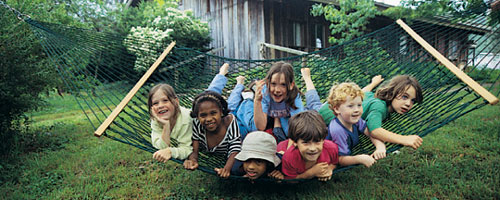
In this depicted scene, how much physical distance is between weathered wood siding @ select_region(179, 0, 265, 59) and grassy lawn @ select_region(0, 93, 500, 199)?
3661 millimetres

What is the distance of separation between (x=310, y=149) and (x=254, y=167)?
0.30m

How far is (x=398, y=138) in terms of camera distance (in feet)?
4.96

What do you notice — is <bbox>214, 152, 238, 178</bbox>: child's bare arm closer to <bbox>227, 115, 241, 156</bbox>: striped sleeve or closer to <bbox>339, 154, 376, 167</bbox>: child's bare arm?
<bbox>227, 115, 241, 156</bbox>: striped sleeve

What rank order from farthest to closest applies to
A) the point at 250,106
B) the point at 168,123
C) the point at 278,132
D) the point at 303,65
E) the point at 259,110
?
the point at 303,65 < the point at 250,106 < the point at 278,132 < the point at 259,110 < the point at 168,123

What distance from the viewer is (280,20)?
623 cm

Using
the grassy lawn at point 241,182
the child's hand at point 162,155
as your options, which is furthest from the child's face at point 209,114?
the grassy lawn at point 241,182

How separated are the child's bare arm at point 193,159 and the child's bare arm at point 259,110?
15.3 inches

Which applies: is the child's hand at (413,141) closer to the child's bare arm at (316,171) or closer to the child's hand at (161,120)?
the child's bare arm at (316,171)

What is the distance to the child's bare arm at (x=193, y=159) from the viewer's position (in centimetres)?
158

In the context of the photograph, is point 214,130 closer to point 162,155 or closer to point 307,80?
point 162,155

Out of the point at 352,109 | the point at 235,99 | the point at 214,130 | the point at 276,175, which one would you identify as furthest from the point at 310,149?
the point at 235,99

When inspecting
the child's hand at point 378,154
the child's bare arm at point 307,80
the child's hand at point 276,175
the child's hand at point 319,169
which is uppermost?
the child's bare arm at point 307,80

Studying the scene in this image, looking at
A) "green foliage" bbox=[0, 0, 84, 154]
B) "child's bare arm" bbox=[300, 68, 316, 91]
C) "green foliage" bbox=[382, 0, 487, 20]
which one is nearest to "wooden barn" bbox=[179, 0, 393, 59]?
"green foliage" bbox=[382, 0, 487, 20]

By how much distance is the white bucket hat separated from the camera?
1.53 meters
